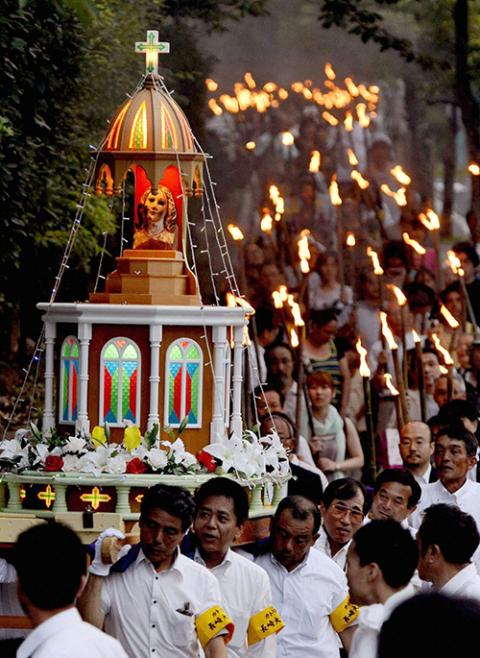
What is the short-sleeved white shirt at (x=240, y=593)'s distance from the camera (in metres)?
10.0

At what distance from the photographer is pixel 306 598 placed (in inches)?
416

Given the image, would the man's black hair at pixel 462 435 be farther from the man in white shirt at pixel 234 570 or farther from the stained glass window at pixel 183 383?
the man in white shirt at pixel 234 570

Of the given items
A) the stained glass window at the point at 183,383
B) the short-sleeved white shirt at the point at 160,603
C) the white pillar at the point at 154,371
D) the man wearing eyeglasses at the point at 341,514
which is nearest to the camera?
the short-sleeved white shirt at the point at 160,603

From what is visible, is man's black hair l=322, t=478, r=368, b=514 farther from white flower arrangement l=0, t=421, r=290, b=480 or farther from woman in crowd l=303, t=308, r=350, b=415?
woman in crowd l=303, t=308, r=350, b=415

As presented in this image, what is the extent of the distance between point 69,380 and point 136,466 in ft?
3.47

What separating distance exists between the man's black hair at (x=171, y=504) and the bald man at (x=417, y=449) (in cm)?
469

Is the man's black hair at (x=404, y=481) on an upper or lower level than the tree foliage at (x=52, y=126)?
lower

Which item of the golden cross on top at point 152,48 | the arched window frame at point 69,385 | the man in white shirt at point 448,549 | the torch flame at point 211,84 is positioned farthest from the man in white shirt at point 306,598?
the torch flame at point 211,84

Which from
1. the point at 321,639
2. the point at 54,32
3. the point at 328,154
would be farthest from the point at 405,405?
the point at 328,154

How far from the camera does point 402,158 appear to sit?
3083 cm

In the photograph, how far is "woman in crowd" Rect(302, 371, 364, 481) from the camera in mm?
16281

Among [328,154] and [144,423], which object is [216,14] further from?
[144,423]

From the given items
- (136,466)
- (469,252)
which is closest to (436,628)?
(136,466)

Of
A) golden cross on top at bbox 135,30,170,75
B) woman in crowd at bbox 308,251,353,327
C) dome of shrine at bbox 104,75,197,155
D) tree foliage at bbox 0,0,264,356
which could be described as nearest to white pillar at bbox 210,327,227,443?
dome of shrine at bbox 104,75,197,155
